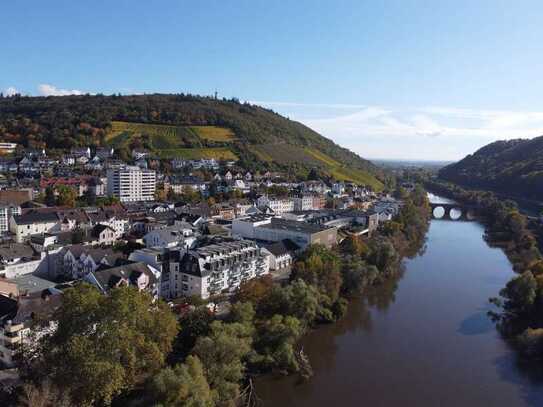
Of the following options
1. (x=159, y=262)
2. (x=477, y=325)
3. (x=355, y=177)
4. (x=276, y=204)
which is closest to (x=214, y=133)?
(x=355, y=177)

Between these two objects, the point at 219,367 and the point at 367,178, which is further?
the point at 367,178

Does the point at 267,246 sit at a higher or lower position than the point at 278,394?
higher

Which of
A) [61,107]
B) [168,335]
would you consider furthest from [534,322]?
[61,107]

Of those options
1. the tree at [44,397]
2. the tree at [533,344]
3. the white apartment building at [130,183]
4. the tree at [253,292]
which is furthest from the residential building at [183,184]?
the tree at [44,397]

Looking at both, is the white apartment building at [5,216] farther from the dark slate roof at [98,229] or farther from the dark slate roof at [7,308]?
the dark slate roof at [7,308]

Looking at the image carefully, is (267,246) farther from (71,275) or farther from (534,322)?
(534,322)

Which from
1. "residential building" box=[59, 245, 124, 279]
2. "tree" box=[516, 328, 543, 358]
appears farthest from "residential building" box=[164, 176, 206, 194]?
"tree" box=[516, 328, 543, 358]

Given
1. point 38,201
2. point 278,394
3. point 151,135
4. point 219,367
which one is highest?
point 151,135
